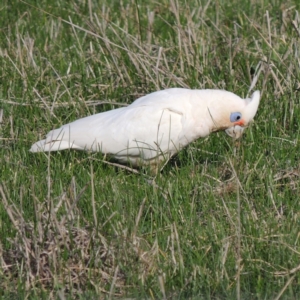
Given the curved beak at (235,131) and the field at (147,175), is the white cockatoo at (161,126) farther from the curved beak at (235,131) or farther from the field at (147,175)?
the field at (147,175)

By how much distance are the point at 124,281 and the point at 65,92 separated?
272 centimetres

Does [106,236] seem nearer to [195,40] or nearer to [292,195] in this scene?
[292,195]

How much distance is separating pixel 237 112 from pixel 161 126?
0.50 meters

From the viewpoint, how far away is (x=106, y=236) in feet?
13.9

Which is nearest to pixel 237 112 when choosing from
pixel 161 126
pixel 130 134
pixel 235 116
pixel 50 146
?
pixel 235 116

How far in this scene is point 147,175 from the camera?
17.7 feet

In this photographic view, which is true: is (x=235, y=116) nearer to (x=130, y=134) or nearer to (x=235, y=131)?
(x=235, y=131)

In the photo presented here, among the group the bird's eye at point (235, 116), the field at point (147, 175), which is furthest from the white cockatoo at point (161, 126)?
the field at point (147, 175)

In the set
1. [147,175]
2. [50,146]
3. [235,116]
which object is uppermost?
[235,116]

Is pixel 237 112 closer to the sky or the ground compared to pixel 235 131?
closer to the sky

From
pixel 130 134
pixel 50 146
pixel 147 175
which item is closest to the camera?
pixel 147 175

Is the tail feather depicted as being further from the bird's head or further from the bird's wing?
the bird's head

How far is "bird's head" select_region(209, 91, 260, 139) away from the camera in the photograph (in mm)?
5516

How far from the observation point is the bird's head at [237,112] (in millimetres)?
5516
